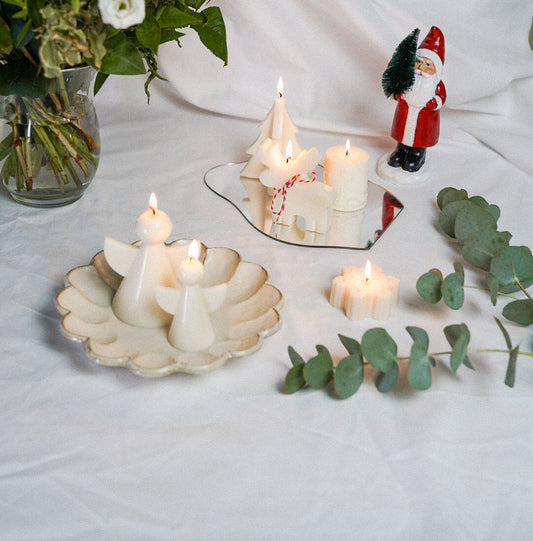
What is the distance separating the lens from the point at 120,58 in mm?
748

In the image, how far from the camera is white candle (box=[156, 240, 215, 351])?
2.06 ft

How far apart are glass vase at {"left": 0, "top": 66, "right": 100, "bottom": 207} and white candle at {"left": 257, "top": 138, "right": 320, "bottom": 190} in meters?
0.21

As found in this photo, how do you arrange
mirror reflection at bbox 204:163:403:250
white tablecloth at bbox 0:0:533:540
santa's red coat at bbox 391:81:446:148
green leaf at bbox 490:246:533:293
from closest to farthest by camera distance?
white tablecloth at bbox 0:0:533:540
green leaf at bbox 490:246:533:293
mirror reflection at bbox 204:163:403:250
santa's red coat at bbox 391:81:446:148

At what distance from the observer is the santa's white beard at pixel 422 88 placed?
3.18 ft

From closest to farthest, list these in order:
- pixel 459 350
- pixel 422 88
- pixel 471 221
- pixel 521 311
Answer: pixel 459 350
pixel 521 311
pixel 471 221
pixel 422 88

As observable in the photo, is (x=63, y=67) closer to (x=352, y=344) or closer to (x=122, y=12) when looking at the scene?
(x=122, y=12)

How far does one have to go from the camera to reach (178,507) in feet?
1.80

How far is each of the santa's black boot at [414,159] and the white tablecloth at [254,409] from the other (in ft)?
0.12

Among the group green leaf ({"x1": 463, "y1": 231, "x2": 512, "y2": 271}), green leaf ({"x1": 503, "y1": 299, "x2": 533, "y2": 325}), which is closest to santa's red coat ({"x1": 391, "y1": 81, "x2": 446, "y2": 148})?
green leaf ({"x1": 463, "y1": 231, "x2": 512, "y2": 271})

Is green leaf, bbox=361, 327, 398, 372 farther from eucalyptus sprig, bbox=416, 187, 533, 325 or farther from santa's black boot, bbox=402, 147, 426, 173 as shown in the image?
santa's black boot, bbox=402, 147, 426, 173

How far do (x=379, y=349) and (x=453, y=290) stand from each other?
0.15 m

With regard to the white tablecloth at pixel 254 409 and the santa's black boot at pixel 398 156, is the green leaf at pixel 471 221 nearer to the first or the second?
the white tablecloth at pixel 254 409

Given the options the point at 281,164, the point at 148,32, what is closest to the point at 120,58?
the point at 148,32

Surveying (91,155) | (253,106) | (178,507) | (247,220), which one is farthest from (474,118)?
(178,507)
